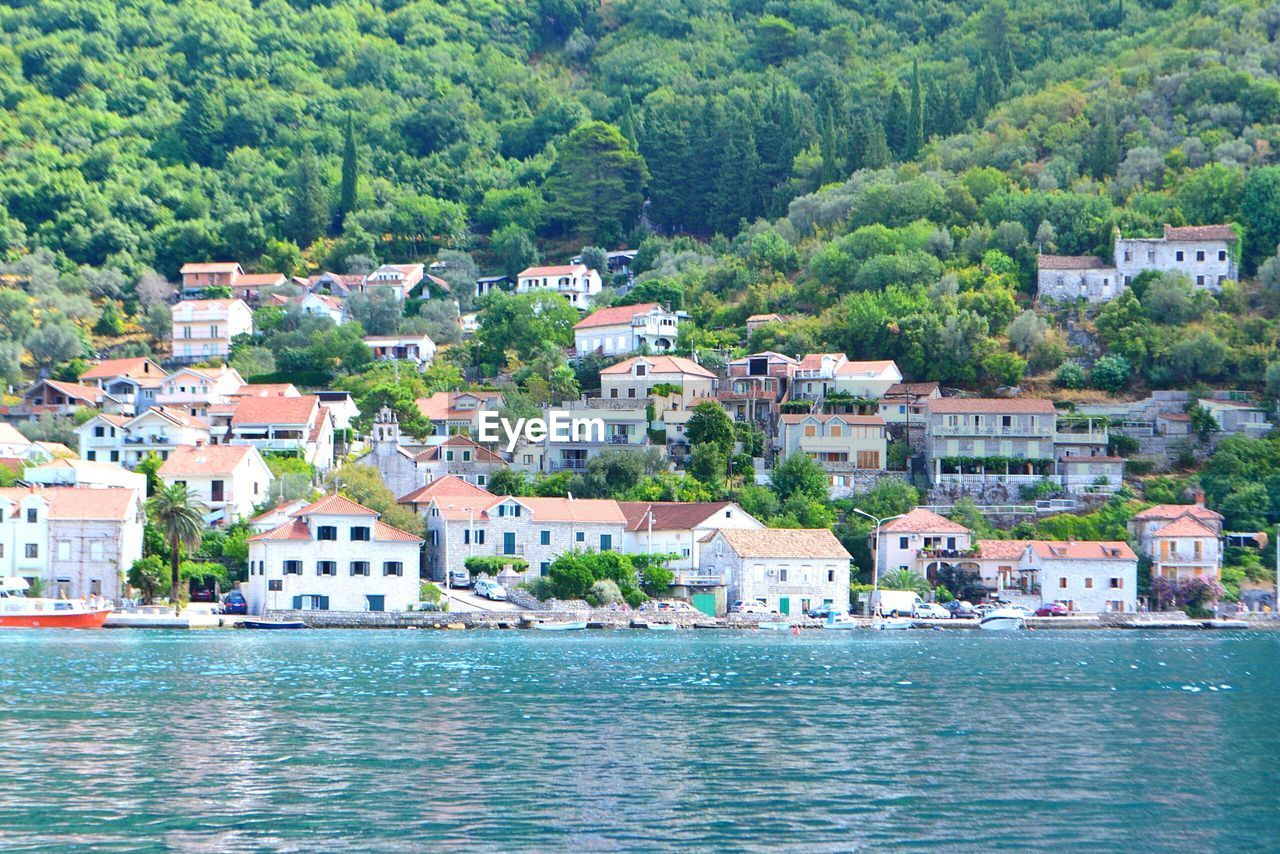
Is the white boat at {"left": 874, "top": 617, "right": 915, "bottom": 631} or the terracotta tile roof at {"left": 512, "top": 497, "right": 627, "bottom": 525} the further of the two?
the terracotta tile roof at {"left": 512, "top": 497, "right": 627, "bottom": 525}

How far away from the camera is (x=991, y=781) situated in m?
32.2

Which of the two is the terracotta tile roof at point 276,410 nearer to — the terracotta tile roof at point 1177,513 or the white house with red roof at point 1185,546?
the terracotta tile roof at point 1177,513

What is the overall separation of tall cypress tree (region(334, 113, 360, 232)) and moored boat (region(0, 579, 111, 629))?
7518cm

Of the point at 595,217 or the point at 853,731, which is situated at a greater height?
the point at 595,217

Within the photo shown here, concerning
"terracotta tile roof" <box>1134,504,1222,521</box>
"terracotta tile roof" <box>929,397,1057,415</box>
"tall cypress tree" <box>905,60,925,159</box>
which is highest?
"tall cypress tree" <box>905,60,925,159</box>

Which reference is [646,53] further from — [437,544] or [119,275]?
[437,544]

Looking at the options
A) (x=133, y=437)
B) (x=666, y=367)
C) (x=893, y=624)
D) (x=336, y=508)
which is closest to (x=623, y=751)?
(x=336, y=508)

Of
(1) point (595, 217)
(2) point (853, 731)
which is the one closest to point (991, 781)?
(2) point (853, 731)

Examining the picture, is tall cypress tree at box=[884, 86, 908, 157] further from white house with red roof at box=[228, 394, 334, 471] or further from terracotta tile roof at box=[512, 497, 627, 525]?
terracotta tile roof at box=[512, 497, 627, 525]

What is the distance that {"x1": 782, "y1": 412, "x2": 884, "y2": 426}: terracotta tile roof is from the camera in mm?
91625

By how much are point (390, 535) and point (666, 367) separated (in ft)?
93.4

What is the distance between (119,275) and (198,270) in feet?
18.3

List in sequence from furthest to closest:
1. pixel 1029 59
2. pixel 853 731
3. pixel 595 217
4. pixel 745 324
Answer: pixel 1029 59, pixel 595 217, pixel 745 324, pixel 853 731


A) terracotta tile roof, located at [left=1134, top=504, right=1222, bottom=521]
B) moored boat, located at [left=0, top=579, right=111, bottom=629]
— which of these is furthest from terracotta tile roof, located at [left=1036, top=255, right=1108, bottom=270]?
moored boat, located at [left=0, top=579, right=111, bottom=629]
